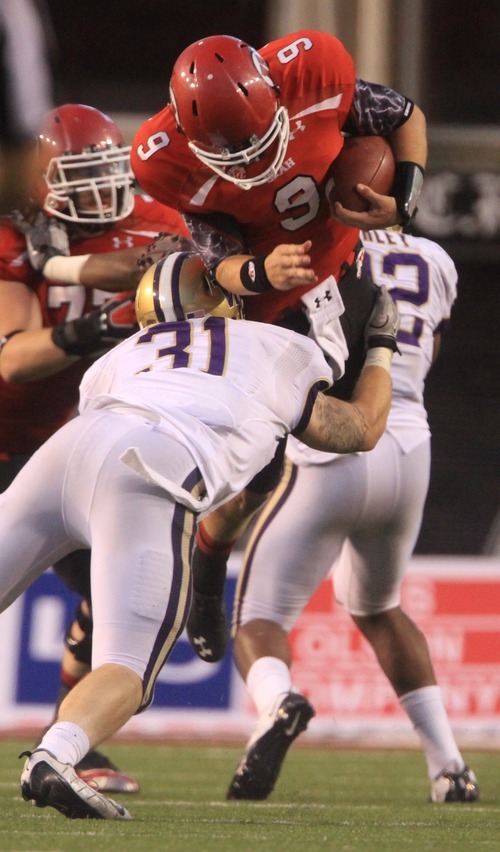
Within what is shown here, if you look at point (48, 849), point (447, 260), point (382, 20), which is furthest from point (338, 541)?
point (382, 20)

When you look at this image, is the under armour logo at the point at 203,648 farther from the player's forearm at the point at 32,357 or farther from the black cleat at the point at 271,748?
the player's forearm at the point at 32,357

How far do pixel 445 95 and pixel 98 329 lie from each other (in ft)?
17.9

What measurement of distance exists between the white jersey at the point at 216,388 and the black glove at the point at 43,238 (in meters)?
1.20

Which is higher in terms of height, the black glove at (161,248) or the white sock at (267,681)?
the black glove at (161,248)

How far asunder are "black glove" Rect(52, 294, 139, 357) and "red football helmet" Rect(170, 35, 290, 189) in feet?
2.63

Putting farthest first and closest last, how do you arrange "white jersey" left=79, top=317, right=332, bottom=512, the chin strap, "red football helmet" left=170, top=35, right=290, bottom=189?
1. the chin strap
2. "red football helmet" left=170, top=35, right=290, bottom=189
3. "white jersey" left=79, top=317, right=332, bottom=512

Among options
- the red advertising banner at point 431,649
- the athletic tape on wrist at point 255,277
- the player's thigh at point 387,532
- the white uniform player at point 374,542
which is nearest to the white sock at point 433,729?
the white uniform player at point 374,542

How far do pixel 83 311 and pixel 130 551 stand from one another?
1.77 meters

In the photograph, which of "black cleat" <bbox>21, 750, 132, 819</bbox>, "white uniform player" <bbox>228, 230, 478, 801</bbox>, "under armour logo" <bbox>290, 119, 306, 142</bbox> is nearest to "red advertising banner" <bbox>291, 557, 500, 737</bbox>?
"white uniform player" <bbox>228, 230, 478, 801</bbox>

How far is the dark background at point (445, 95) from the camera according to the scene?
9.23m

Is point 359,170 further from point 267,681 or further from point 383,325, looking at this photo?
point 267,681

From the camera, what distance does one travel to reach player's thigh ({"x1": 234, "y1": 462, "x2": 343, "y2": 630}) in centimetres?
428

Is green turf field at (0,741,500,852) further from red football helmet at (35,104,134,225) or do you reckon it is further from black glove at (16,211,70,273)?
red football helmet at (35,104,134,225)

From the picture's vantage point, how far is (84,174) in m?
4.59
